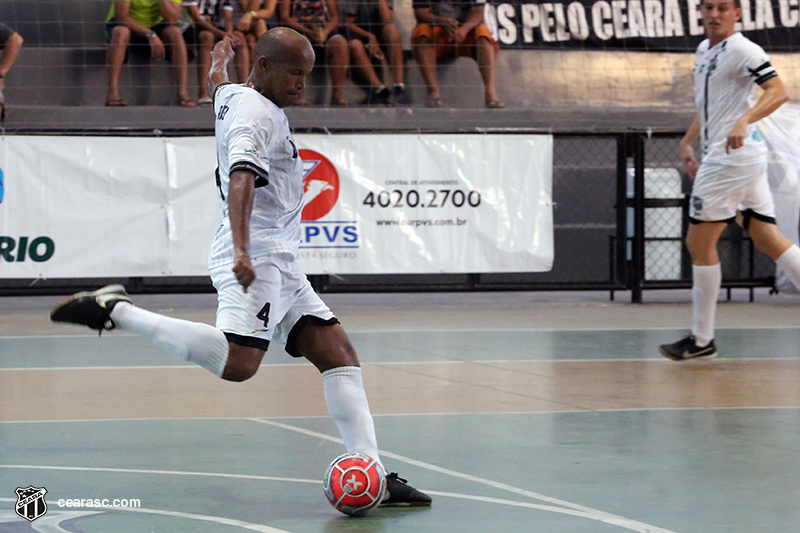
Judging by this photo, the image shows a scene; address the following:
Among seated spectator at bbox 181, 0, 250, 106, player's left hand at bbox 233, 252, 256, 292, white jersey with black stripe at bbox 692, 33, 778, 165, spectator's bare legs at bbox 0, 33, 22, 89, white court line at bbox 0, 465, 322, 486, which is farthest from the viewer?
seated spectator at bbox 181, 0, 250, 106

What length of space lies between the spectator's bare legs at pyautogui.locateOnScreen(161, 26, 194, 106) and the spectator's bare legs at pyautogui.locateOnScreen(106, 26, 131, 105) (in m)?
0.48

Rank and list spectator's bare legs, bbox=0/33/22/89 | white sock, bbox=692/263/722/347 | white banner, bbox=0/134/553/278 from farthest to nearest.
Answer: spectator's bare legs, bbox=0/33/22/89, white banner, bbox=0/134/553/278, white sock, bbox=692/263/722/347

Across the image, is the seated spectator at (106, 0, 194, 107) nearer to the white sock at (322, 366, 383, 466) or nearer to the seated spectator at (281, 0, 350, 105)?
the seated spectator at (281, 0, 350, 105)

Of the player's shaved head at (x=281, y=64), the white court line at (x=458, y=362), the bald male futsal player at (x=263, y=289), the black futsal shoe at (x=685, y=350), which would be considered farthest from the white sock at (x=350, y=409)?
the black futsal shoe at (x=685, y=350)

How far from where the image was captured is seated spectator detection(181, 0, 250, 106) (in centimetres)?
1356

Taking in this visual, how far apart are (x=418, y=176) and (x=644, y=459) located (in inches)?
272

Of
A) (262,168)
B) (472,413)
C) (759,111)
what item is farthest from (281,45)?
(759,111)

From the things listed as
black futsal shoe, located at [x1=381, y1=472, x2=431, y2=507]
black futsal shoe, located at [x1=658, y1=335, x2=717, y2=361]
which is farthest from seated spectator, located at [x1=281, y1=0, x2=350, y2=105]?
black futsal shoe, located at [x1=381, y1=472, x2=431, y2=507]

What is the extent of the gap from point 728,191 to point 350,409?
4.26 metres

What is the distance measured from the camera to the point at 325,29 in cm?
1396

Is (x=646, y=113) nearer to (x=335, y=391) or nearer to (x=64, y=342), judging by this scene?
(x=64, y=342)

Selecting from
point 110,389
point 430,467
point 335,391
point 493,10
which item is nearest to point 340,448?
point 430,467

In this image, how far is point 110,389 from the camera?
6.53m

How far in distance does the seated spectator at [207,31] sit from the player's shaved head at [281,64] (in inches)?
378
